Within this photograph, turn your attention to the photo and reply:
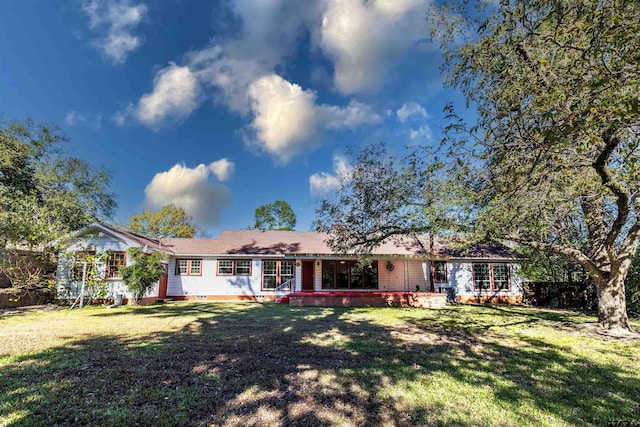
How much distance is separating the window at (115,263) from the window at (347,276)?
1059 cm

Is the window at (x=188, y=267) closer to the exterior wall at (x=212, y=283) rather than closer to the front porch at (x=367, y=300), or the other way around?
the exterior wall at (x=212, y=283)

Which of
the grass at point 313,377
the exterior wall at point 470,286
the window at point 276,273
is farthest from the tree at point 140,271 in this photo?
the exterior wall at point 470,286

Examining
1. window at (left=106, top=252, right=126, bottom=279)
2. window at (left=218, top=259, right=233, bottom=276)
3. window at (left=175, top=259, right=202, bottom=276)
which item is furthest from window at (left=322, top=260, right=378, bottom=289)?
window at (left=106, top=252, right=126, bottom=279)

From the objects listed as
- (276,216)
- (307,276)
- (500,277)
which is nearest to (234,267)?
(307,276)

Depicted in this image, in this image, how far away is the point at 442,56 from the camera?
29.1ft

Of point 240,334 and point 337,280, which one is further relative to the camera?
point 337,280

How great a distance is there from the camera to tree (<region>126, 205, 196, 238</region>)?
37844 mm

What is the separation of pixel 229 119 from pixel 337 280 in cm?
1260

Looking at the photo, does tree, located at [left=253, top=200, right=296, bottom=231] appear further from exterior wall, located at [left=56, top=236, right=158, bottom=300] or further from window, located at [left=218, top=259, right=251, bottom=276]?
exterior wall, located at [left=56, top=236, right=158, bottom=300]

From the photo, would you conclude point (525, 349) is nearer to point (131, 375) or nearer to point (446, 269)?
point (131, 375)

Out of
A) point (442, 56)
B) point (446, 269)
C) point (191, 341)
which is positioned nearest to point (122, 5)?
point (442, 56)

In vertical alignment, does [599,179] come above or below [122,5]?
below

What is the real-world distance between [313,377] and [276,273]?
1434cm

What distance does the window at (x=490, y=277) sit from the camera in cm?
1866
